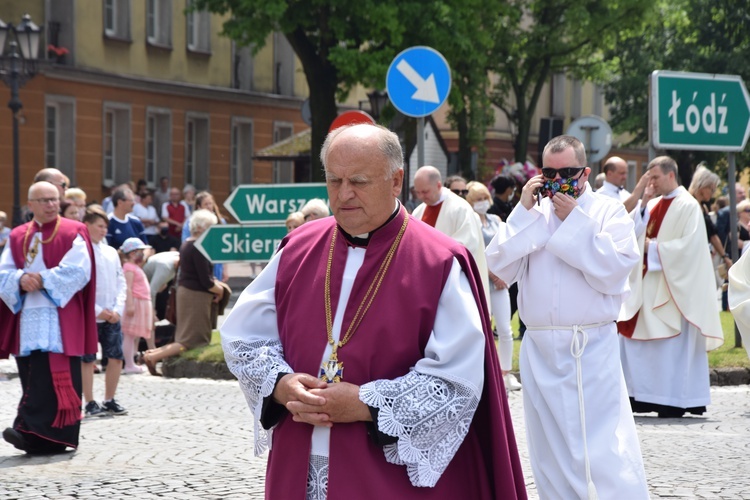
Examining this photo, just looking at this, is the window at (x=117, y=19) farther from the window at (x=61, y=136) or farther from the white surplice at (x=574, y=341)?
the white surplice at (x=574, y=341)

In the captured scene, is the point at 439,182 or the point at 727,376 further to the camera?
the point at 727,376

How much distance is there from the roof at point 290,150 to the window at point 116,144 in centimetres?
363

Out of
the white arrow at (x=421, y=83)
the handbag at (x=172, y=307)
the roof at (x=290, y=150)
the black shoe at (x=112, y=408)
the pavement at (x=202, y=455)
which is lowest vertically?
the pavement at (x=202, y=455)

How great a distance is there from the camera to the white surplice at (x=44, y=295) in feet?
32.4

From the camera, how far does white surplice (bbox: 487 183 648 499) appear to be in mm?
6879

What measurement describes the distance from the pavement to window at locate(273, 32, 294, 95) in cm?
3042

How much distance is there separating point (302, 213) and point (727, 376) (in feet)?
14.1

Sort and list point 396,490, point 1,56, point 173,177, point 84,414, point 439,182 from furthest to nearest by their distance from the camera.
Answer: point 173,177 → point 1,56 → point 439,182 → point 84,414 → point 396,490

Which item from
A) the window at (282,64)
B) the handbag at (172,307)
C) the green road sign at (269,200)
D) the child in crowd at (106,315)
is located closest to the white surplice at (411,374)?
the child in crowd at (106,315)

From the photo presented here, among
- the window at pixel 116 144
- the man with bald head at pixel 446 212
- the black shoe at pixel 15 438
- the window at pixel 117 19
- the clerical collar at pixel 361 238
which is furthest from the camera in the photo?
the window at pixel 116 144

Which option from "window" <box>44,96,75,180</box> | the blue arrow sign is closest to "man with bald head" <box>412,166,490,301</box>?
the blue arrow sign

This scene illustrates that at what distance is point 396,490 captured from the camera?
14.7ft

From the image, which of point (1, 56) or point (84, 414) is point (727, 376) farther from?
point (1, 56)

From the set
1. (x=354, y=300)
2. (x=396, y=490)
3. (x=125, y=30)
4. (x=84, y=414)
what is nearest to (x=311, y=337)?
(x=354, y=300)
